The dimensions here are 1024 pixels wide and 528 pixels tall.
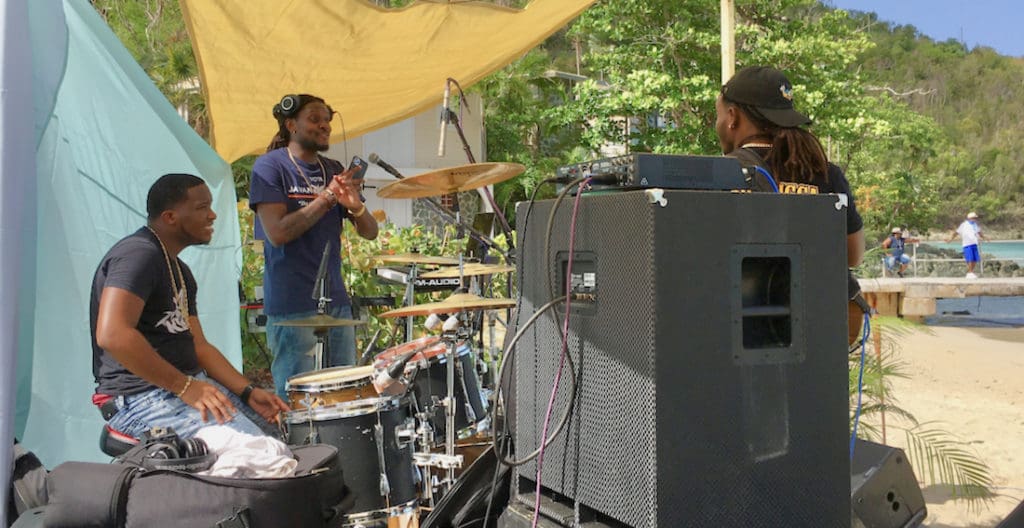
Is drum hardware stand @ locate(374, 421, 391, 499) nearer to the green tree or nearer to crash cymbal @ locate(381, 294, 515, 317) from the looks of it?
crash cymbal @ locate(381, 294, 515, 317)

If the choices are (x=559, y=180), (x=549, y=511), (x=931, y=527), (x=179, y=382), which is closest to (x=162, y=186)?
(x=179, y=382)

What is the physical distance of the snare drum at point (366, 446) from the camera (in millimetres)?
3426

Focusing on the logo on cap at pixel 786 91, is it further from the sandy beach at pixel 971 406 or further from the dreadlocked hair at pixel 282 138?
the dreadlocked hair at pixel 282 138

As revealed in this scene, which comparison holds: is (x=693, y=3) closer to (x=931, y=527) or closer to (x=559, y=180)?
(x=931, y=527)

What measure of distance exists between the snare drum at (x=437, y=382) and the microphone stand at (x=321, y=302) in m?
0.33

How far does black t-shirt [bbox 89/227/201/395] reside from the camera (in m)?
2.90

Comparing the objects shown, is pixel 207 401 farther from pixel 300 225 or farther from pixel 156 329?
pixel 300 225

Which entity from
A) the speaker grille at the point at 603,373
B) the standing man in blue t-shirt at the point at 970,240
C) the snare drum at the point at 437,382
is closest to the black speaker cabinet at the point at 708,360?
the speaker grille at the point at 603,373

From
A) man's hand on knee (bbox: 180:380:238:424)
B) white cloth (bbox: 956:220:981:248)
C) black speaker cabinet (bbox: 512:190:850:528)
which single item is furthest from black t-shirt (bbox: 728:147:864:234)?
white cloth (bbox: 956:220:981:248)

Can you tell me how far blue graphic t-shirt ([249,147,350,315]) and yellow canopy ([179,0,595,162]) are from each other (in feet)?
4.32

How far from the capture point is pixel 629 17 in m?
16.8

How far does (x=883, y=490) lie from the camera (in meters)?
2.91

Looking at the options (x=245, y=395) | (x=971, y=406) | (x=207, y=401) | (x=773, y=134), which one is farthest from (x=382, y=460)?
(x=971, y=406)

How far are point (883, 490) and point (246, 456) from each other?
2150mm
